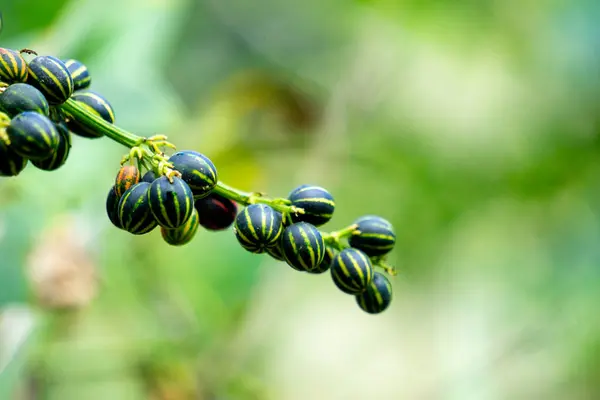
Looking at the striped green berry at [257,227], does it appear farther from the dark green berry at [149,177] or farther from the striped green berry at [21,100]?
the striped green berry at [21,100]

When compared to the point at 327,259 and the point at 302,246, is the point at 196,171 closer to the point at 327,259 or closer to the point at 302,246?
the point at 302,246

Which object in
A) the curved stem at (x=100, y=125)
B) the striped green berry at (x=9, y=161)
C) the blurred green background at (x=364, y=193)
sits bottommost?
the striped green berry at (x=9, y=161)

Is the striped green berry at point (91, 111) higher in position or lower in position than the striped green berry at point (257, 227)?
higher

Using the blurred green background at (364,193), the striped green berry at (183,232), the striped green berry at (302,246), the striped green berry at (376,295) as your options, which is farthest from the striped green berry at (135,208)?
the blurred green background at (364,193)

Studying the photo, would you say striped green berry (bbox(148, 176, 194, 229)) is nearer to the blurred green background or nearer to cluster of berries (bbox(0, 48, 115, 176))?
cluster of berries (bbox(0, 48, 115, 176))

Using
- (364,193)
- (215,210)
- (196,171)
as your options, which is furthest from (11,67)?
(364,193)

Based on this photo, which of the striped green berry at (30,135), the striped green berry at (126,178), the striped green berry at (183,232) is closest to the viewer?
the striped green berry at (30,135)
